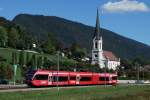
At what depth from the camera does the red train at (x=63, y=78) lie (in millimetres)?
79625

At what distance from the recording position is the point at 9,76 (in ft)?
413

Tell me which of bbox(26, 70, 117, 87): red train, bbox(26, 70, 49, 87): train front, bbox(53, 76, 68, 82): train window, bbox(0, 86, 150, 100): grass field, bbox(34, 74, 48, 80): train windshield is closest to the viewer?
bbox(0, 86, 150, 100): grass field

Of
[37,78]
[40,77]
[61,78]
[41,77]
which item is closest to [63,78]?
[61,78]

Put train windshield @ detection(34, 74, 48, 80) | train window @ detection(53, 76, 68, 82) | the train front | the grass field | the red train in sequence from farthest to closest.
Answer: train window @ detection(53, 76, 68, 82) → the red train → train windshield @ detection(34, 74, 48, 80) → the train front → the grass field

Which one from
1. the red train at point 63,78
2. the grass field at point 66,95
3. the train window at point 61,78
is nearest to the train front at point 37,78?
the red train at point 63,78

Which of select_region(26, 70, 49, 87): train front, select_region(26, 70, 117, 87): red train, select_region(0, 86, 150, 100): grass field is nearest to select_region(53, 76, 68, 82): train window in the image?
select_region(26, 70, 117, 87): red train

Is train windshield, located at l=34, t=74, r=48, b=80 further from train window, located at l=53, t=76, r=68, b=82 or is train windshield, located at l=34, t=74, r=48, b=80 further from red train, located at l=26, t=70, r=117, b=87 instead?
train window, located at l=53, t=76, r=68, b=82

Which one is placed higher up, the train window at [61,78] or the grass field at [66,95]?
the train window at [61,78]

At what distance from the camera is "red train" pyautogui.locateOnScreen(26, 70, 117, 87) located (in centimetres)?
7962

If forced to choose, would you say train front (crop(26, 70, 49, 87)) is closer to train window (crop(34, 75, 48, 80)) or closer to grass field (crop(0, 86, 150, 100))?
train window (crop(34, 75, 48, 80))

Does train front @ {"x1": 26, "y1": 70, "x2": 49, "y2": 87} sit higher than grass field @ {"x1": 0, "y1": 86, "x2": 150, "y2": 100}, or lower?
higher

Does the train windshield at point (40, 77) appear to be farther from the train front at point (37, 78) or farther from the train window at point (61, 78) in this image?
the train window at point (61, 78)

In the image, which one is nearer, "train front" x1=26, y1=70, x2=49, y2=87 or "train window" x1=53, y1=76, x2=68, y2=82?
"train front" x1=26, y1=70, x2=49, y2=87

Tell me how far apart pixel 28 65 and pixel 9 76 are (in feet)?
168
